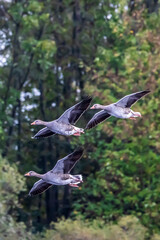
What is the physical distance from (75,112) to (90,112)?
25.8ft

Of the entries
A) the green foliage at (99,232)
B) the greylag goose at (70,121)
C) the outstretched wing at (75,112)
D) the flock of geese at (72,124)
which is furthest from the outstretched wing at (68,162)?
the green foliage at (99,232)

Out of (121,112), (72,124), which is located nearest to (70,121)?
(72,124)

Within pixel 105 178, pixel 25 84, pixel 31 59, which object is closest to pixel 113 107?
pixel 105 178

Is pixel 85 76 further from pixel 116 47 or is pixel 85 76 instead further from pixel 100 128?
pixel 100 128

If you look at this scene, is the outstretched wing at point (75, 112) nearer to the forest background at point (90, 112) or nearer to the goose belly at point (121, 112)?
the goose belly at point (121, 112)

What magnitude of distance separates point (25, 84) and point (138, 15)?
10506mm

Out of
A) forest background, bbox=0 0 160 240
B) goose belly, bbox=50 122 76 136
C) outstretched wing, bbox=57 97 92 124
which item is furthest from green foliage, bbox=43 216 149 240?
outstretched wing, bbox=57 97 92 124

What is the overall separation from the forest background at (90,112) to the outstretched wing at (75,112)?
7339 millimetres

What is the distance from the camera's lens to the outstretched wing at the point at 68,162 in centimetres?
1777

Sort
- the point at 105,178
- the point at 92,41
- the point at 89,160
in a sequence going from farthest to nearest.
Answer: the point at 92,41 → the point at 89,160 → the point at 105,178

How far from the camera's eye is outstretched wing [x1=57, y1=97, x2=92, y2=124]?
1709 cm

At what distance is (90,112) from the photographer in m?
25.3

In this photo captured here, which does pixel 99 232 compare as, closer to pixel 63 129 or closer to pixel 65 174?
pixel 65 174

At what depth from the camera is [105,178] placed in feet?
108
